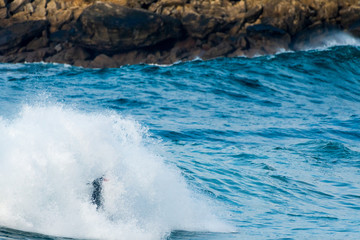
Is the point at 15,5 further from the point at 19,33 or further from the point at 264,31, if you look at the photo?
the point at 264,31

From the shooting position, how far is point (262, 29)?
3256cm

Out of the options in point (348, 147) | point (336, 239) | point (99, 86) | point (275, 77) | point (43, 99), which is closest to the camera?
point (336, 239)

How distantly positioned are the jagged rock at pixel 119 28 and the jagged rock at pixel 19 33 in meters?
3.14

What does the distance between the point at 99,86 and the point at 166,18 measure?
32.0ft

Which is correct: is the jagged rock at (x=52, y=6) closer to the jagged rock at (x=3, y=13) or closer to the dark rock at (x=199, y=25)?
the jagged rock at (x=3, y=13)

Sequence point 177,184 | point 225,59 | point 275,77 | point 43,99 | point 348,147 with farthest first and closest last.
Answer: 1. point 225,59
2. point 275,77
3. point 43,99
4. point 348,147
5. point 177,184

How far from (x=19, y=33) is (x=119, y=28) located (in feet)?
22.4

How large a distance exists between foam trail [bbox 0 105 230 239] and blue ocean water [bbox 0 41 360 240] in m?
0.02

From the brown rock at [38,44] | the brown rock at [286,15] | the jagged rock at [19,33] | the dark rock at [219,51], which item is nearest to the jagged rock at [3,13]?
the jagged rock at [19,33]

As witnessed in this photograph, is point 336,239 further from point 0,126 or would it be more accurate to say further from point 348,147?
point 348,147

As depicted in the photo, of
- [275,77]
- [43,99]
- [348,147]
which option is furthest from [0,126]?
[275,77]

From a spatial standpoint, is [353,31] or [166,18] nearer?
[166,18]

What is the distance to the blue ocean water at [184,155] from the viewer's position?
7.36m

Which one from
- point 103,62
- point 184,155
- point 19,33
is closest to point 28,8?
point 19,33
